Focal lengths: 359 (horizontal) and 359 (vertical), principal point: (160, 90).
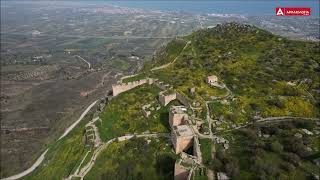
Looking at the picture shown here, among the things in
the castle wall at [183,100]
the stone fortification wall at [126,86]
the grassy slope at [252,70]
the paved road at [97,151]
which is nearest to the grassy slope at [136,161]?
the paved road at [97,151]

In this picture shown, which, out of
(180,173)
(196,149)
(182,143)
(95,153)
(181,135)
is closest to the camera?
(180,173)

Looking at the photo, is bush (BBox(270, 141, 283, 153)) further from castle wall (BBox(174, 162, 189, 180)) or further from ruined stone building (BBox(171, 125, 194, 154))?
castle wall (BBox(174, 162, 189, 180))

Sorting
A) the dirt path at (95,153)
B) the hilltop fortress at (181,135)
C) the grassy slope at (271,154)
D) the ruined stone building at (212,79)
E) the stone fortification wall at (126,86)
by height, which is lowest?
the dirt path at (95,153)

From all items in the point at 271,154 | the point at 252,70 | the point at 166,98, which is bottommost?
the point at 166,98

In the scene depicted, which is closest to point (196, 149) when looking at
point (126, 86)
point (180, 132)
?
point (180, 132)

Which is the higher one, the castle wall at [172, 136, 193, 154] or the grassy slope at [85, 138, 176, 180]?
the castle wall at [172, 136, 193, 154]

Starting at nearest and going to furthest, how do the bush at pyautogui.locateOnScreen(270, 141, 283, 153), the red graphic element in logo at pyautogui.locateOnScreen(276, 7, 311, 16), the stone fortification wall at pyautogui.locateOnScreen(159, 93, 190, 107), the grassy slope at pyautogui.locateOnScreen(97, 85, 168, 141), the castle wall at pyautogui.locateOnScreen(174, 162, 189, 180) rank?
1. the castle wall at pyautogui.locateOnScreen(174, 162, 189, 180)
2. the bush at pyautogui.locateOnScreen(270, 141, 283, 153)
3. the grassy slope at pyautogui.locateOnScreen(97, 85, 168, 141)
4. the stone fortification wall at pyautogui.locateOnScreen(159, 93, 190, 107)
5. the red graphic element in logo at pyautogui.locateOnScreen(276, 7, 311, 16)

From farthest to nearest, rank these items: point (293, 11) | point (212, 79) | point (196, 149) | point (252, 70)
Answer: point (252, 70) → point (293, 11) → point (212, 79) → point (196, 149)

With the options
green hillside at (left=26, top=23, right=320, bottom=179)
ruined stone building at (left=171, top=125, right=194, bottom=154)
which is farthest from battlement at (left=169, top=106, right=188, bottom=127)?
ruined stone building at (left=171, top=125, right=194, bottom=154)

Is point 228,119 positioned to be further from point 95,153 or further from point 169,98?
point 95,153

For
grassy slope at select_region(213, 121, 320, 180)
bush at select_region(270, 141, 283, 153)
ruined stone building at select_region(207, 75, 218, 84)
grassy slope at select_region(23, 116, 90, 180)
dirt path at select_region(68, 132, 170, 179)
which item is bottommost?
grassy slope at select_region(23, 116, 90, 180)

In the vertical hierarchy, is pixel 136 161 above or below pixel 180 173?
below

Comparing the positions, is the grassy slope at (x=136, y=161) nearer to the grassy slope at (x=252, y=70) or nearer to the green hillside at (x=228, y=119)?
the green hillside at (x=228, y=119)

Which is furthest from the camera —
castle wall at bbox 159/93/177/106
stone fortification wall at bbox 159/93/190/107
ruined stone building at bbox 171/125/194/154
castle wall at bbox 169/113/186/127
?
castle wall at bbox 159/93/177/106
